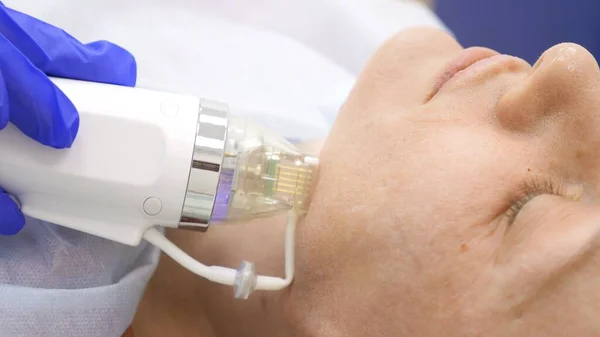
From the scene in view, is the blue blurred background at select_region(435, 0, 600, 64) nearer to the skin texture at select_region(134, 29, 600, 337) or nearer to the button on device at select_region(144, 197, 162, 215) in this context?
the skin texture at select_region(134, 29, 600, 337)

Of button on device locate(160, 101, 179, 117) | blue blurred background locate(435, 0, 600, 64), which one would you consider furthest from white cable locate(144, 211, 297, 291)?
blue blurred background locate(435, 0, 600, 64)

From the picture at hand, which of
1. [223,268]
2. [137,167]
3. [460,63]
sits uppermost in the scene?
[460,63]

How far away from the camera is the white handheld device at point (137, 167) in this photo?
2.06 feet

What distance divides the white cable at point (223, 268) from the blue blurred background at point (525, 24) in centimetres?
121

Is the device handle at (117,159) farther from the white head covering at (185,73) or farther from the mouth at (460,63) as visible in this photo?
the mouth at (460,63)

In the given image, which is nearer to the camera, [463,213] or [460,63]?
[463,213]

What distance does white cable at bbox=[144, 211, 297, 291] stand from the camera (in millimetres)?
701

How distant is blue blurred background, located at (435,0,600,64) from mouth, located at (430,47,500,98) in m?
1.01

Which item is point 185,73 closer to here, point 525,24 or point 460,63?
point 460,63

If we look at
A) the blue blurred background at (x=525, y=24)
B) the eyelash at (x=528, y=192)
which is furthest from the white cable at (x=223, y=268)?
the blue blurred background at (x=525, y=24)

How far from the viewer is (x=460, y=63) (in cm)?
78

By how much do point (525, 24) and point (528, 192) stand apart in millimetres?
1281

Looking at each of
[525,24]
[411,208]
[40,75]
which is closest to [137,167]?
[40,75]

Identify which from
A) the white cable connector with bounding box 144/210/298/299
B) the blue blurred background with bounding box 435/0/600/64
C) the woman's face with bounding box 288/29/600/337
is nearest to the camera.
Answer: the woman's face with bounding box 288/29/600/337
